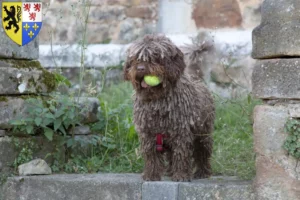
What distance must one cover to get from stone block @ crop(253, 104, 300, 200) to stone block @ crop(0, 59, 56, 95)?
7.13ft

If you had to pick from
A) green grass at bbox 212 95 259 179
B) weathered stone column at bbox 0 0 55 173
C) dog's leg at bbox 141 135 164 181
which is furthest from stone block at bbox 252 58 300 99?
weathered stone column at bbox 0 0 55 173

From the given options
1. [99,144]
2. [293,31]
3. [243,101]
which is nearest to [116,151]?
[99,144]

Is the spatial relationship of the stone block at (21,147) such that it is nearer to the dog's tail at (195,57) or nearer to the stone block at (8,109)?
the stone block at (8,109)

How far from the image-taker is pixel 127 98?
791cm

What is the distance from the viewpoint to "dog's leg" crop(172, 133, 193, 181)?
543cm

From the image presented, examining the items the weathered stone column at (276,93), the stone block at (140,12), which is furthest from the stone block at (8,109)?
the stone block at (140,12)

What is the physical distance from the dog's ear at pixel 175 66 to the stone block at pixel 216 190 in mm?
815

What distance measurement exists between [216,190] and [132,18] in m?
4.10

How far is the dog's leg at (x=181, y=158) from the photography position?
543cm

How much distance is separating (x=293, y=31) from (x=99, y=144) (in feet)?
7.84

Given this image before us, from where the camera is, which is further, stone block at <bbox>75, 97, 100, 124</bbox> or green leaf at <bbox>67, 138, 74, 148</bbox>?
stone block at <bbox>75, 97, 100, 124</bbox>

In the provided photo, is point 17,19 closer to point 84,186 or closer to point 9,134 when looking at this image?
point 9,134

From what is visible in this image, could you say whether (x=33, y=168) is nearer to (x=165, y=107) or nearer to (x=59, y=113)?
(x=59, y=113)

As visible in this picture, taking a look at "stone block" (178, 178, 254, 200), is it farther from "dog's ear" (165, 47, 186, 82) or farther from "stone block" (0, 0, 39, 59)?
"stone block" (0, 0, 39, 59)
